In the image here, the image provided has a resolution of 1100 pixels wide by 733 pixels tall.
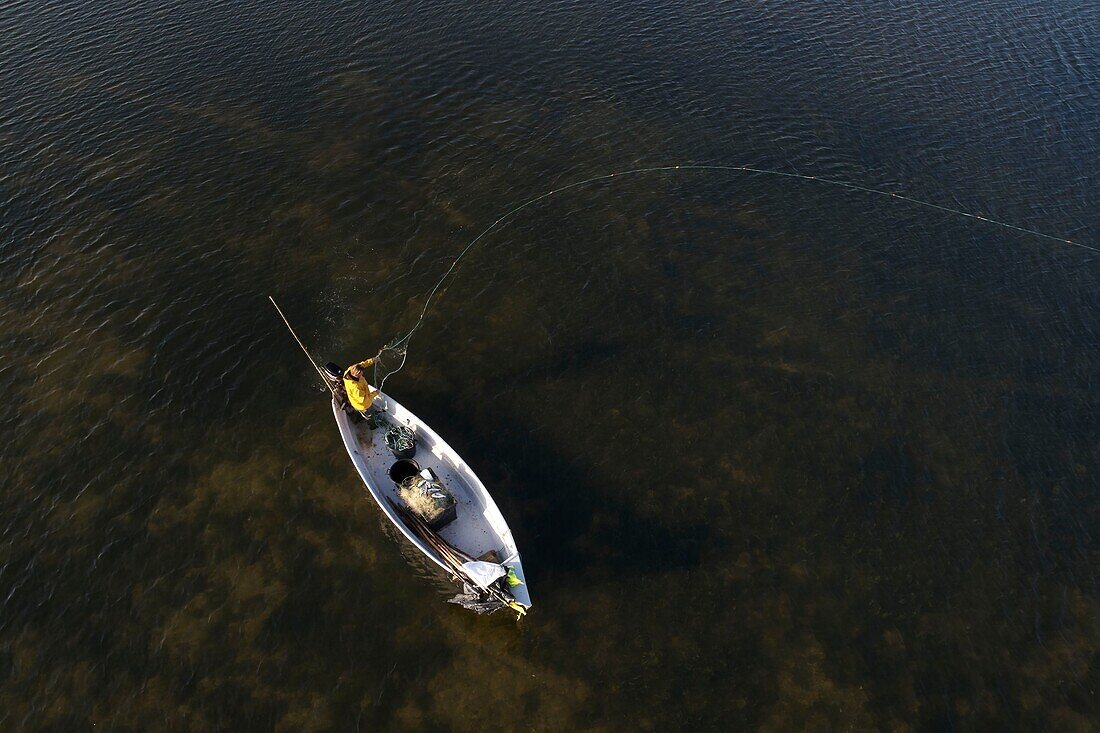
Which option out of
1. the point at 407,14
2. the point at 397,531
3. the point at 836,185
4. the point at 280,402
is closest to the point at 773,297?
the point at 836,185

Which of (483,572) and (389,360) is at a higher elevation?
(389,360)

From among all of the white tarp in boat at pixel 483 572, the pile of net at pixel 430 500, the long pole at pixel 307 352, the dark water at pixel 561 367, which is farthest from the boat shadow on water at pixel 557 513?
the long pole at pixel 307 352

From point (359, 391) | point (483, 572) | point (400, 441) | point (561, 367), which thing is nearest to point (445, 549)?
point (483, 572)

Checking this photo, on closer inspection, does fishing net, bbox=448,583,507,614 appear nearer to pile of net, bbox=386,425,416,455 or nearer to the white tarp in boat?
the white tarp in boat

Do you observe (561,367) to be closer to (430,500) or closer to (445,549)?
(430,500)

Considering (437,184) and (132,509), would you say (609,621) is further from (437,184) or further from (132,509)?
(437,184)

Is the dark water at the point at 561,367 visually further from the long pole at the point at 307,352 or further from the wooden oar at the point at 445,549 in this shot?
the wooden oar at the point at 445,549

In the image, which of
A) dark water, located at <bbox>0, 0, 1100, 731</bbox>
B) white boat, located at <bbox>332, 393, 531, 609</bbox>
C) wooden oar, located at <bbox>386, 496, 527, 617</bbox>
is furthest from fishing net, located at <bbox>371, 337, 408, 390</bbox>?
wooden oar, located at <bbox>386, 496, 527, 617</bbox>
